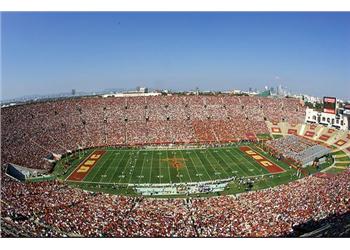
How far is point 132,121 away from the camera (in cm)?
5603

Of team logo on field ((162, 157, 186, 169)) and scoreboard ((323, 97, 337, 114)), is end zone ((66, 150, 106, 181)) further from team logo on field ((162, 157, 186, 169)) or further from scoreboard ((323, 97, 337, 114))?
scoreboard ((323, 97, 337, 114))

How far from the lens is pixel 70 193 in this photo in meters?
26.1

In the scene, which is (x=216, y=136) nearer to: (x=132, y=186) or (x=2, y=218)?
(x=132, y=186)

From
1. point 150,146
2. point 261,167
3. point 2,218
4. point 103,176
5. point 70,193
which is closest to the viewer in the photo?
point 2,218

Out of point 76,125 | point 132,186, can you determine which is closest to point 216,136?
point 76,125

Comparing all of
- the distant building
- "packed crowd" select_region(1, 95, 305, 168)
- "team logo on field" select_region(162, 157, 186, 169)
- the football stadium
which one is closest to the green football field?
"team logo on field" select_region(162, 157, 186, 169)

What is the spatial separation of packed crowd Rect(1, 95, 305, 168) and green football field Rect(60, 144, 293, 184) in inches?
167

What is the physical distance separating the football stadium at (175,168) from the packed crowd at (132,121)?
0.15 metres

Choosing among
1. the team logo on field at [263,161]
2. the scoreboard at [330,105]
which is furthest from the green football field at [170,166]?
the scoreboard at [330,105]

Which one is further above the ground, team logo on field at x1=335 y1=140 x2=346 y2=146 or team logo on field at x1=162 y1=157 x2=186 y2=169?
team logo on field at x1=335 y1=140 x2=346 y2=146

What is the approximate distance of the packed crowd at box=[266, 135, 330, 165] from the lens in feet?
135

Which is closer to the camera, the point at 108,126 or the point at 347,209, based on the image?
the point at 347,209
